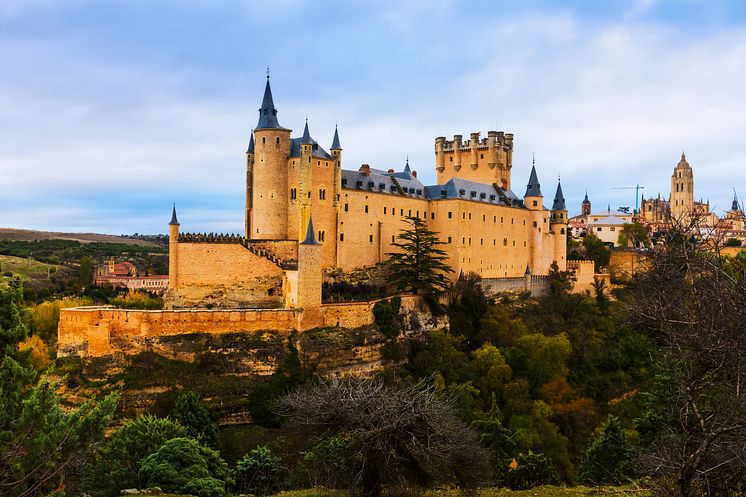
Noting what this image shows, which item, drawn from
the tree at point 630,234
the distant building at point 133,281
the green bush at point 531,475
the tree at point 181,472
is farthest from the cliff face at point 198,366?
the tree at point 630,234

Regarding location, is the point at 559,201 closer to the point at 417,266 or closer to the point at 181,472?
→ the point at 417,266

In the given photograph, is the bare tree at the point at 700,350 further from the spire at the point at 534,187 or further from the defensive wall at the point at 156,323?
the spire at the point at 534,187

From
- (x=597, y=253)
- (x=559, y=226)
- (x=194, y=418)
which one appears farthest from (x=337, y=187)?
(x=597, y=253)

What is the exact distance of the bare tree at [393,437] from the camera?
58.2 feet

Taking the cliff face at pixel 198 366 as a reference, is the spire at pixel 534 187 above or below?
above

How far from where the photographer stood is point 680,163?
129 m

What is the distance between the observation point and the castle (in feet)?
134

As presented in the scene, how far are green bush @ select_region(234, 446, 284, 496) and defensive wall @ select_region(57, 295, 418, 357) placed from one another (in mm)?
10885

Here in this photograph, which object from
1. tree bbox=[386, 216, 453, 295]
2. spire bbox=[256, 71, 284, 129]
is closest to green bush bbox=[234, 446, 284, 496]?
tree bbox=[386, 216, 453, 295]

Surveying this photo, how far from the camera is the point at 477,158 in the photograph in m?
62.7

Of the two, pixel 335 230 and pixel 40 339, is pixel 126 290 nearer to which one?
pixel 40 339

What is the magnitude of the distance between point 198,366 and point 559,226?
133 ft

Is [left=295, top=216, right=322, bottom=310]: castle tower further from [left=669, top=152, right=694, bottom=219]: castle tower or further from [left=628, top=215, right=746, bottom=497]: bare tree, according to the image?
[left=669, top=152, right=694, bottom=219]: castle tower

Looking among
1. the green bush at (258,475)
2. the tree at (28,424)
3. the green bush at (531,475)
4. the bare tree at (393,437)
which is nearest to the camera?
the tree at (28,424)
